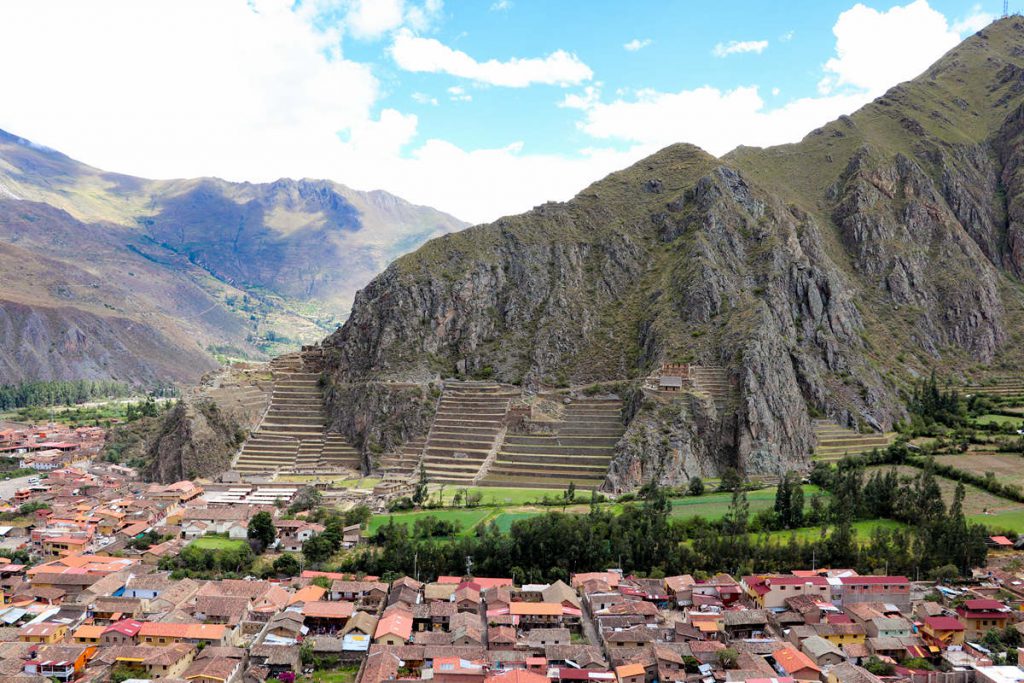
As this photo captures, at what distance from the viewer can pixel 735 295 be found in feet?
356

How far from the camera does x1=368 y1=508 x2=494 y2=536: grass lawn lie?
2842 inches

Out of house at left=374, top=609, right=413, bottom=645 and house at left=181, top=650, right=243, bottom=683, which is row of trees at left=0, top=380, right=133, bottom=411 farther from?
house at left=374, top=609, right=413, bottom=645

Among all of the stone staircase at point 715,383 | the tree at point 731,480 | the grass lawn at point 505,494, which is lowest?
the grass lawn at point 505,494

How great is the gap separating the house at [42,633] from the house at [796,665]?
4031 cm

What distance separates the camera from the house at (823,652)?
147 ft

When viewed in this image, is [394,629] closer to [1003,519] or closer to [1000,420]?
[1003,519]

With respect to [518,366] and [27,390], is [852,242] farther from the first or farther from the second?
[27,390]

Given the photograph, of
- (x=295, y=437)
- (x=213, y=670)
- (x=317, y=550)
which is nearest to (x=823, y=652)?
(x=213, y=670)

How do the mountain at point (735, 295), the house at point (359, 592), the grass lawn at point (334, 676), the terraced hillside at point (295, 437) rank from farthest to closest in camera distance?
the terraced hillside at point (295, 437) → the mountain at point (735, 295) → the house at point (359, 592) → the grass lawn at point (334, 676)

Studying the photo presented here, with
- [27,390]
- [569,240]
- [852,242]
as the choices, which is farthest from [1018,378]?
[27,390]

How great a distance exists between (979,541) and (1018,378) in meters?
77.6

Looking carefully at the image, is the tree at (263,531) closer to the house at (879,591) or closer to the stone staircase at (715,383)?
the house at (879,591)

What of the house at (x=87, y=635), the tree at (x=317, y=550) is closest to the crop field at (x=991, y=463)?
the tree at (x=317, y=550)

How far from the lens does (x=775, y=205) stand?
431 feet
